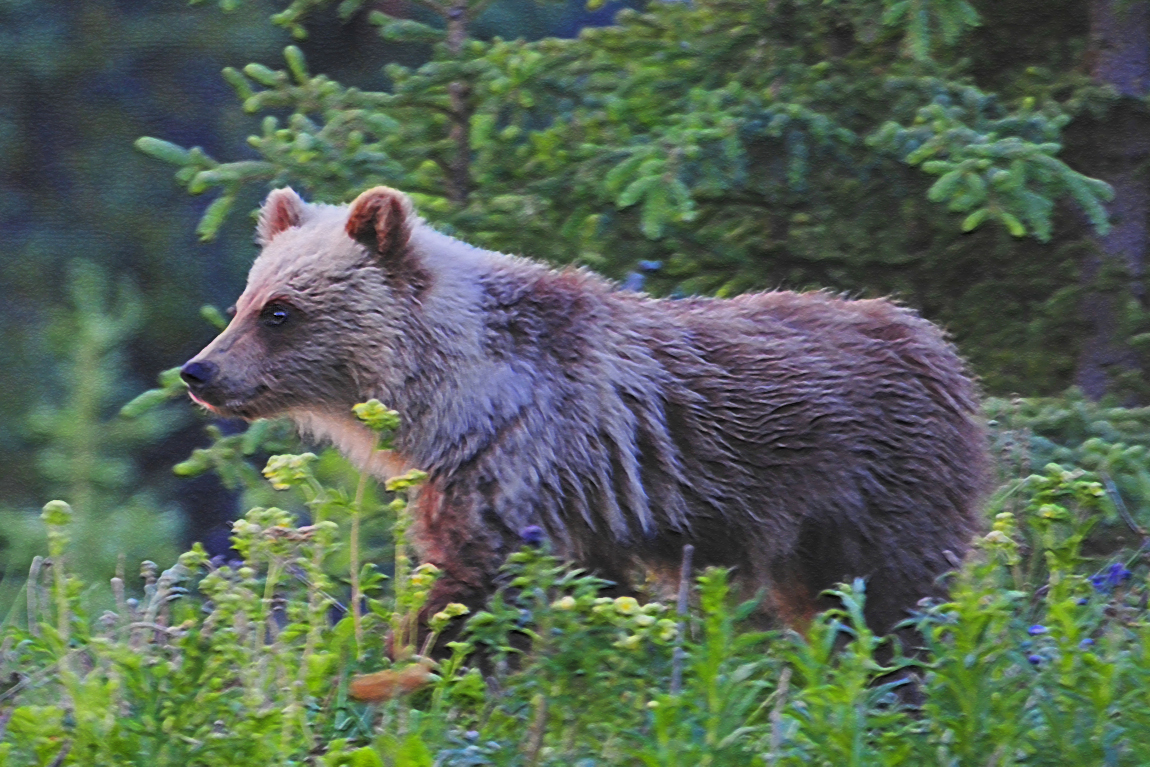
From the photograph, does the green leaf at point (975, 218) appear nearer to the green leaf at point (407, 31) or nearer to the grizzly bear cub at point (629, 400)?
the grizzly bear cub at point (629, 400)

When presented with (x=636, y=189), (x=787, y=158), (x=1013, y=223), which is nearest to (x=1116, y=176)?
(x=1013, y=223)

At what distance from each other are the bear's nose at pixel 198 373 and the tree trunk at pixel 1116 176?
12.4 ft

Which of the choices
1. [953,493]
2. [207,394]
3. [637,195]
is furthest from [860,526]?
[207,394]

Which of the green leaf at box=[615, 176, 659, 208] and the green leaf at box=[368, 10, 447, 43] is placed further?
the green leaf at box=[368, 10, 447, 43]

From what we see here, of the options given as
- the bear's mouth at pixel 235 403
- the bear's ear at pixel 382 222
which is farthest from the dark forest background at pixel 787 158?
the bear's mouth at pixel 235 403

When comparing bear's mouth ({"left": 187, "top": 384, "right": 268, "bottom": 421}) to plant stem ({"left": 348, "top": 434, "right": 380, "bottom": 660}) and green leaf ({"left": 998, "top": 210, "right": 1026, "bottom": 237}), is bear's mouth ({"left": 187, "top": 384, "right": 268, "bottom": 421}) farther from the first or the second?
green leaf ({"left": 998, "top": 210, "right": 1026, "bottom": 237})

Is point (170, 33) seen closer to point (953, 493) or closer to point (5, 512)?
point (5, 512)

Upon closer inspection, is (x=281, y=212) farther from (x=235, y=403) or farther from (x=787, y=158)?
(x=787, y=158)

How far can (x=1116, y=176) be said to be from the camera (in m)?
6.54

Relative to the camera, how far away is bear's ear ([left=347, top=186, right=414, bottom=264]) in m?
4.64

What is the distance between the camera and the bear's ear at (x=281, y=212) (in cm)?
498

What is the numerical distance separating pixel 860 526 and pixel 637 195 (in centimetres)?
163

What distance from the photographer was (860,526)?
15.3ft

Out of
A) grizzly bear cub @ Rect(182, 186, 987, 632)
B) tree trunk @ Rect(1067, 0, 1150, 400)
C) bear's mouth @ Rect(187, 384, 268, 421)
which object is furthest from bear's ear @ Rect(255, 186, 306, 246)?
tree trunk @ Rect(1067, 0, 1150, 400)
